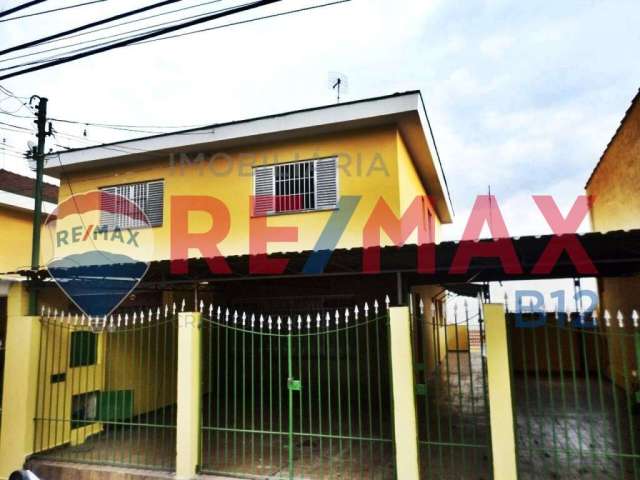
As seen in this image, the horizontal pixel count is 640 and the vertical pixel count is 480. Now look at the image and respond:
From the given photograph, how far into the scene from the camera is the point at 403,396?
216 inches

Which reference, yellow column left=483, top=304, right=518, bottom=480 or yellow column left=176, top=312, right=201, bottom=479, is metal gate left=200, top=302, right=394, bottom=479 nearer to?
yellow column left=176, top=312, right=201, bottom=479

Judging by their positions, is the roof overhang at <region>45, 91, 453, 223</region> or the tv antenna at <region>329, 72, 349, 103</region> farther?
the tv antenna at <region>329, 72, 349, 103</region>

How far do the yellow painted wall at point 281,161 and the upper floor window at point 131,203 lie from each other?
179 mm

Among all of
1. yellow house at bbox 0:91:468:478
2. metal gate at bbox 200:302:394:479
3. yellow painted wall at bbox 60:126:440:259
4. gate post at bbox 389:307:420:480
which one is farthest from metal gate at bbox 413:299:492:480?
yellow painted wall at bbox 60:126:440:259

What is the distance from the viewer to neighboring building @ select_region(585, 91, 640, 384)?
993 centimetres

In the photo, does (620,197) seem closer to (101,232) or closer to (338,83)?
(338,83)

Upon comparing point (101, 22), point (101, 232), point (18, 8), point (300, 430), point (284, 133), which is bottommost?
point (300, 430)

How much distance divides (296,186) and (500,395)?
20.4ft

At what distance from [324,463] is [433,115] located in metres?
7.64

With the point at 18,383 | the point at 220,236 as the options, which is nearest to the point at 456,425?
the point at 220,236

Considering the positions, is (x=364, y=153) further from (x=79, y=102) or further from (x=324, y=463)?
(x=79, y=102)

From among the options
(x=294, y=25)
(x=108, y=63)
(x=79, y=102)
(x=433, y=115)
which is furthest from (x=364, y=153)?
(x=79, y=102)

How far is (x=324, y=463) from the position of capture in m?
6.61

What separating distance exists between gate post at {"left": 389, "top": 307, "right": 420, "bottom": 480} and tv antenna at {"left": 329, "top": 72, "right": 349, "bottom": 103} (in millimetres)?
8055
